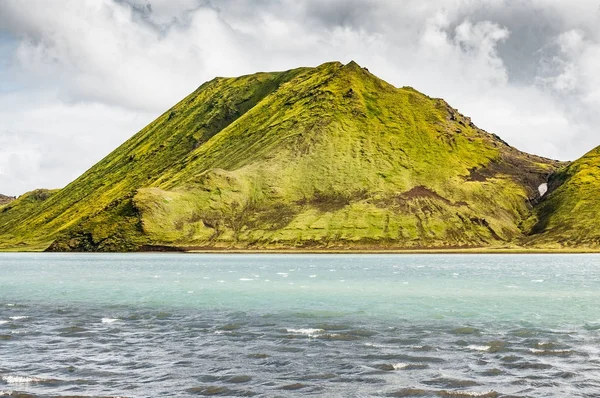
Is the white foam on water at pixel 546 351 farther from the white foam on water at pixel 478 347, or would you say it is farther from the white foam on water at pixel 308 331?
the white foam on water at pixel 308 331

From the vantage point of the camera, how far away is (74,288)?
55719 millimetres

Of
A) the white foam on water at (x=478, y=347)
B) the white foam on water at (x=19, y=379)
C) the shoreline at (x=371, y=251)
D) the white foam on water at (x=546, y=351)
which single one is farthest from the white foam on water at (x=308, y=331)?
the shoreline at (x=371, y=251)

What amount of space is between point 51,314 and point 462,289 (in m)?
33.5

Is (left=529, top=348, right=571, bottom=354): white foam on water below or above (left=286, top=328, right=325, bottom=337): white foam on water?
below

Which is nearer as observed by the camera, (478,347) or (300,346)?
(478,347)

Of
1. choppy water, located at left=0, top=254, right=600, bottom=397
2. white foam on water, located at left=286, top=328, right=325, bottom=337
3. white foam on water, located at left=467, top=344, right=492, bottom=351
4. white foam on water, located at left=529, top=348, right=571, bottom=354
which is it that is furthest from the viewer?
white foam on water, located at left=286, top=328, right=325, bottom=337

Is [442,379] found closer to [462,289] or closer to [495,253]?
[462,289]

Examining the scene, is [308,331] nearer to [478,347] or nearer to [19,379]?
[478,347]

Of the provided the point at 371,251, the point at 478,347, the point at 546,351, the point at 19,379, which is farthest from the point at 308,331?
the point at 371,251

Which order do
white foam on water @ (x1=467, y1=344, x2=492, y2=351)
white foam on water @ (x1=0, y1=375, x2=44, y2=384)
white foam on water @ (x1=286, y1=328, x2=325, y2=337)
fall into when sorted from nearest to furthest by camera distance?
white foam on water @ (x1=0, y1=375, x2=44, y2=384) → white foam on water @ (x1=467, y1=344, x2=492, y2=351) → white foam on water @ (x1=286, y1=328, x2=325, y2=337)

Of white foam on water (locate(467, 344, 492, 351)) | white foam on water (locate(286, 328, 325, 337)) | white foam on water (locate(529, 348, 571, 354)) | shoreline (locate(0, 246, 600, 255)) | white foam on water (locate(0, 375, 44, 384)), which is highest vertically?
shoreline (locate(0, 246, 600, 255))

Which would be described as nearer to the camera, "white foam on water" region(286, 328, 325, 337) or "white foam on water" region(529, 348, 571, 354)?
"white foam on water" region(529, 348, 571, 354)

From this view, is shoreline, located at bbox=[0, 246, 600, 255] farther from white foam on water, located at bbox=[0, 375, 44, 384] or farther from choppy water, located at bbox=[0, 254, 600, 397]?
white foam on water, located at bbox=[0, 375, 44, 384]


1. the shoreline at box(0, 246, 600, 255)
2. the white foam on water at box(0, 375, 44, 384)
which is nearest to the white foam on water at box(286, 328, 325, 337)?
the white foam on water at box(0, 375, 44, 384)
